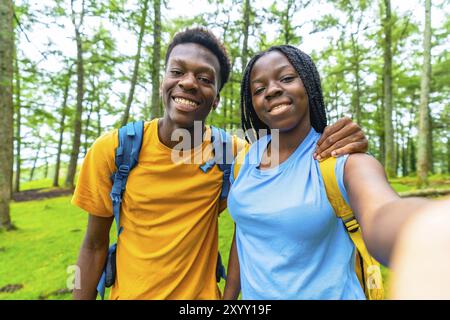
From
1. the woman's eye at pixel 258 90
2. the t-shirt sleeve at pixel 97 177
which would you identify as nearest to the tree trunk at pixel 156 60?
the t-shirt sleeve at pixel 97 177

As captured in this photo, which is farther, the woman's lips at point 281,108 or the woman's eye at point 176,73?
the woman's eye at point 176,73

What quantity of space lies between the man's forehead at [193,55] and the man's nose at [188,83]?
117 millimetres

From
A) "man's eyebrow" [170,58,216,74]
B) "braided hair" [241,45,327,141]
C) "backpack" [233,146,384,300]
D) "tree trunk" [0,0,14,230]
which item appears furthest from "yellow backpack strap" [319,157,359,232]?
"tree trunk" [0,0,14,230]

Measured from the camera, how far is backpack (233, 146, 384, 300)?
1314 millimetres

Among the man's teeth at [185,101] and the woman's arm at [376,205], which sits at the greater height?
the man's teeth at [185,101]

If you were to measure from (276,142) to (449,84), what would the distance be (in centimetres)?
1757

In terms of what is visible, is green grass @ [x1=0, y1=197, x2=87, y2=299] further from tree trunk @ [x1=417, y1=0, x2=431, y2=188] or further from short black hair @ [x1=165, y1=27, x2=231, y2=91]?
tree trunk @ [x1=417, y1=0, x2=431, y2=188]

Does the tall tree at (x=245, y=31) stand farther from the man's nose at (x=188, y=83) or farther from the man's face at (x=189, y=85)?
the man's nose at (x=188, y=83)

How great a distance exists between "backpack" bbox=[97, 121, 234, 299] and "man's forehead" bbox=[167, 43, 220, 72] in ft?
1.80

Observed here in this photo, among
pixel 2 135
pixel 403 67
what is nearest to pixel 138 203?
pixel 2 135

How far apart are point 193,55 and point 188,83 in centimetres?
25

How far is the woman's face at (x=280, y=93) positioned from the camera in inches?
66.4

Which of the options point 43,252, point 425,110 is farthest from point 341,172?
point 425,110
